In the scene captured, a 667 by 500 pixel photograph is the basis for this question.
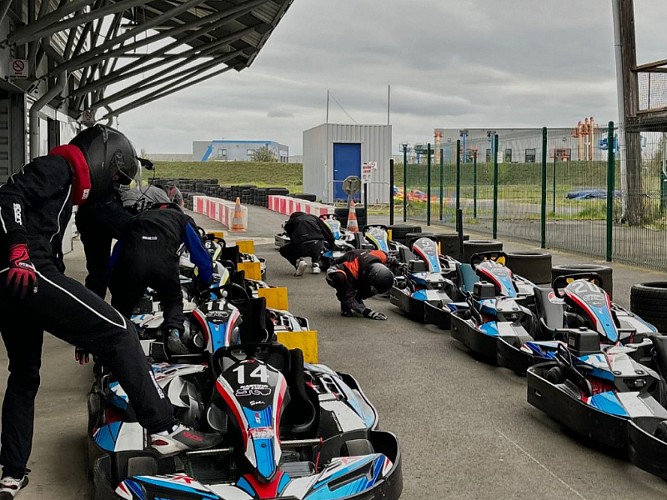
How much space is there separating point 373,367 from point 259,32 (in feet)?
31.9

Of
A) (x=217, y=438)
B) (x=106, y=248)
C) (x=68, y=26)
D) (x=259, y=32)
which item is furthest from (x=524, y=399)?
(x=259, y=32)

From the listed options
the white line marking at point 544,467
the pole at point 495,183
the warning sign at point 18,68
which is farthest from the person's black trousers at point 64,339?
the pole at point 495,183

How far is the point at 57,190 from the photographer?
374 cm

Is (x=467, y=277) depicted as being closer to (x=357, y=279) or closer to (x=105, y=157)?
(x=357, y=279)

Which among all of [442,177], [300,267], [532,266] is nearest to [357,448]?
[532,266]

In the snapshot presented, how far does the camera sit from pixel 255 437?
11.5 ft

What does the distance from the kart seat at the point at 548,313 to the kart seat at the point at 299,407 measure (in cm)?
243

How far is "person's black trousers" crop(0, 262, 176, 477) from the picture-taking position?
358 cm

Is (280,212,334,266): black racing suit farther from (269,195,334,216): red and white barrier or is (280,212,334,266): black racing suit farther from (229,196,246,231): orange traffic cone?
(229,196,246,231): orange traffic cone

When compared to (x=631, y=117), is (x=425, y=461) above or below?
below

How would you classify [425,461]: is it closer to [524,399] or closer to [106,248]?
[524,399]

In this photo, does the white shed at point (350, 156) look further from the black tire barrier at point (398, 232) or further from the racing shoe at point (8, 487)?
the racing shoe at point (8, 487)

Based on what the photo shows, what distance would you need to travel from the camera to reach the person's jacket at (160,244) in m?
5.53

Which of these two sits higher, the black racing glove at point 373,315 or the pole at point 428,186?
the pole at point 428,186
